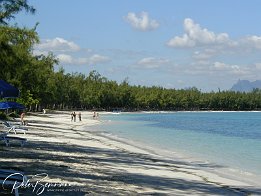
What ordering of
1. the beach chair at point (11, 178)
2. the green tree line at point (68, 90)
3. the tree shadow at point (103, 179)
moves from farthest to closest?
1. the green tree line at point (68, 90)
2. the tree shadow at point (103, 179)
3. the beach chair at point (11, 178)

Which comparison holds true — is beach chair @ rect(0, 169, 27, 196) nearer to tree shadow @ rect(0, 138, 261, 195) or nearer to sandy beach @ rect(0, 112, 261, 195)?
sandy beach @ rect(0, 112, 261, 195)

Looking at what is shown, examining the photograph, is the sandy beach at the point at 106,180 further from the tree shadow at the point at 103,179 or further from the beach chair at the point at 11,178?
the beach chair at the point at 11,178

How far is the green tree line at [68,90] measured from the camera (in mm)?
26647

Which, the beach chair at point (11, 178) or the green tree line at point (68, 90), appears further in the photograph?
the green tree line at point (68, 90)

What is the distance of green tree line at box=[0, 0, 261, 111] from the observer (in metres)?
26.6

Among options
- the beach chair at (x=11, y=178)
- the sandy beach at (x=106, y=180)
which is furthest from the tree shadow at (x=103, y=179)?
the beach chair at (x=11, y=178)

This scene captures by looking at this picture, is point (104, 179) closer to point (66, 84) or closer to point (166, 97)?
point (66, 84)

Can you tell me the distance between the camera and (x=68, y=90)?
350 feet

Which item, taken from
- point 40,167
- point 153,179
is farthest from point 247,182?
point 40,167

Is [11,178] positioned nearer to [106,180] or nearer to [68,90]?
[106,180]

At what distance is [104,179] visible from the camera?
12.3 metres

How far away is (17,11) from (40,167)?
5.69m

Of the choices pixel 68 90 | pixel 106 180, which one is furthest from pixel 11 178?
pixel 68 90

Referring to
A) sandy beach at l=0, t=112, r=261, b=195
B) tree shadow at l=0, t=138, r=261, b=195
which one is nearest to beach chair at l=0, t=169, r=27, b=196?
sandy beach at l=0, t=112, r=261, b=195
